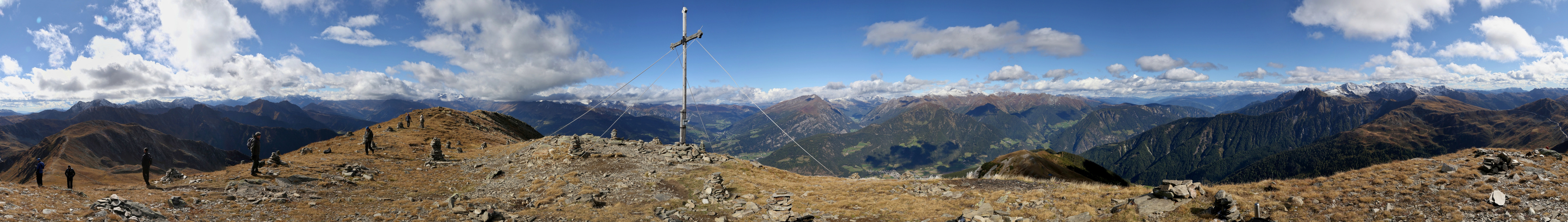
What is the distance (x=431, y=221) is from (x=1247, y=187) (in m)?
31.1

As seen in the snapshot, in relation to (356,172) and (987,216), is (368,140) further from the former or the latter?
(987,216)

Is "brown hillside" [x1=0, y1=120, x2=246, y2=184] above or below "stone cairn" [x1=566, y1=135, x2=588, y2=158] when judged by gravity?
below

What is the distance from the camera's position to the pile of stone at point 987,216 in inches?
658

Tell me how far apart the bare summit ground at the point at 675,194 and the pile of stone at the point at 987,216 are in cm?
29

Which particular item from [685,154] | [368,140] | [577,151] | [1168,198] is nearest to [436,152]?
[368,140]

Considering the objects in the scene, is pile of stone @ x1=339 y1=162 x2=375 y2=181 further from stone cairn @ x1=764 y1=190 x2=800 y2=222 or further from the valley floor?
stone cairn @ x1=764 y1=190 x2=800 y2=222

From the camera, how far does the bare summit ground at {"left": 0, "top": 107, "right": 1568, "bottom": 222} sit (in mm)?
15094

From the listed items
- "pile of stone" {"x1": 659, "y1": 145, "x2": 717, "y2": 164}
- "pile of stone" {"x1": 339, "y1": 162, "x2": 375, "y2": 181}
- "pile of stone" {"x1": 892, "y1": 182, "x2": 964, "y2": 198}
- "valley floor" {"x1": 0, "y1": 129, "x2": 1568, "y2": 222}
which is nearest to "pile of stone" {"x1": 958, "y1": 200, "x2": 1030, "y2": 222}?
"valley floor" {"x1": 0, "y1": 129, "x2": 1568, "y2": 222}

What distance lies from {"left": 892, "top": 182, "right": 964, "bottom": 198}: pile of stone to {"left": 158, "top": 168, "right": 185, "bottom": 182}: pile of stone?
33351 mm

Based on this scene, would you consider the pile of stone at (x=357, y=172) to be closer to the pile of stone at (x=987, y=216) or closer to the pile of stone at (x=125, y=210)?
the pile of stone at (x=125, y=210)

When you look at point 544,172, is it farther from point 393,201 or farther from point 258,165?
point 258,165

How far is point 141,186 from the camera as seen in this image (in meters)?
20.9

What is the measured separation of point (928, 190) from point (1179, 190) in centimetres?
927

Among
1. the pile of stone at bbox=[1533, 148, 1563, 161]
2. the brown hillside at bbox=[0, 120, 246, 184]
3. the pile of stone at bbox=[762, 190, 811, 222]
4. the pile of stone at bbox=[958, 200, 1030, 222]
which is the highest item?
the pile of stone at bbox=[1533, 148, 1563, 161]
